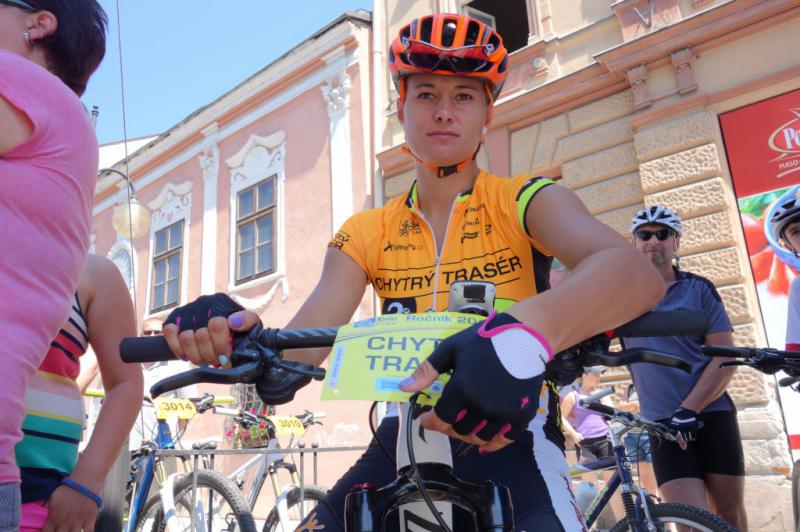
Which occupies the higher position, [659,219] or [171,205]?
[171,205]

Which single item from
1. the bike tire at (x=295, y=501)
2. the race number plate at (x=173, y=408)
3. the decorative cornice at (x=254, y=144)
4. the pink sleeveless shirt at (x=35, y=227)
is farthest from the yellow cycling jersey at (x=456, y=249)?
the decorative cornice at (x=254, y=144)

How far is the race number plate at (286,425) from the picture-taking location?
20.2 ft

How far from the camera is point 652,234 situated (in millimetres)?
4086

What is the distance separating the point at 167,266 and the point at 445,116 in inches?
587

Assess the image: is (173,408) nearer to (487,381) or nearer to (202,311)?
(202,311)

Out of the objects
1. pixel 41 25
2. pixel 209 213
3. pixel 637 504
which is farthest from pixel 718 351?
pixel 209 213

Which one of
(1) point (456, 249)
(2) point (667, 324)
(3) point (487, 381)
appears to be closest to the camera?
(3) point (487, 381)

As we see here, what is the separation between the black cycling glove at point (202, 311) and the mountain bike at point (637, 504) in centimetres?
252

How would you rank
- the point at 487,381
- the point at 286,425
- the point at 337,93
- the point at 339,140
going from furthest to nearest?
the point at 337,93, the point at 339,140, the point at 286,425, the point at 487,381

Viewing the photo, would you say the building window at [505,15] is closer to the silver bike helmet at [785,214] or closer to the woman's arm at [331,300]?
the silver bike helmet at [785,214]

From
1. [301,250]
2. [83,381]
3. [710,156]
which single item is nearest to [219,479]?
[83,381]

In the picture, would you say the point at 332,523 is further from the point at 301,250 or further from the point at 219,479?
the point at 301,250

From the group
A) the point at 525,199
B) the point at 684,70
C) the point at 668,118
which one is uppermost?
the point at 684,70

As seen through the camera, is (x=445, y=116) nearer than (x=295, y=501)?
Yes
